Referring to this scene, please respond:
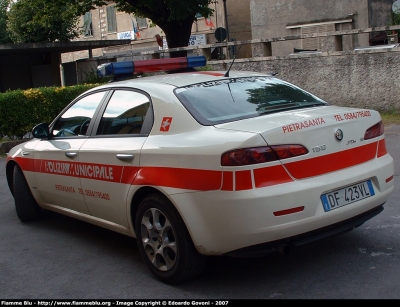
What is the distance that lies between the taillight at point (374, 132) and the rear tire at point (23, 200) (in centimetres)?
376

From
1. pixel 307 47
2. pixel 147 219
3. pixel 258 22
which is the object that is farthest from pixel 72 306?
pixel 258 22

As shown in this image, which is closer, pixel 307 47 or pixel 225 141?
pixel 225 141

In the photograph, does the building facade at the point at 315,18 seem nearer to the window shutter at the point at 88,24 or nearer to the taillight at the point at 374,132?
the window shutter at the point at 88,24

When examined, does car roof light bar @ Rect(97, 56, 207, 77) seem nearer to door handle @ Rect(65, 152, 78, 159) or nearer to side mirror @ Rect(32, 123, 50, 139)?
side mirror @ Rect(32, 123, 50, 139)

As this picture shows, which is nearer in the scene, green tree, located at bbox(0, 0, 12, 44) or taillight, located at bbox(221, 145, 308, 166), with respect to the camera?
taillight, located at bbox(221, 145, 308, 166)

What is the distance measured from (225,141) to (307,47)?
889 inches

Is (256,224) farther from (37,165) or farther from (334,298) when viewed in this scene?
(37,165)

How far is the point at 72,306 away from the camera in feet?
13.9

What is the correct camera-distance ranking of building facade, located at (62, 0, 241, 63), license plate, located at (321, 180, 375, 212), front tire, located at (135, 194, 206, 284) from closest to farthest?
license plate, located at (321, 180, 375, 212), front tire, located at (135, 194, 206, 284), building facade, located at (62, 0, 241, 63)

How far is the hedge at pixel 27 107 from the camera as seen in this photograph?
1315 centimetres

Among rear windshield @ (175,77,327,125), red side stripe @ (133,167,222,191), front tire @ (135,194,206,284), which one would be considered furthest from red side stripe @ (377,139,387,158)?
front tire @ (135,194,206,284)

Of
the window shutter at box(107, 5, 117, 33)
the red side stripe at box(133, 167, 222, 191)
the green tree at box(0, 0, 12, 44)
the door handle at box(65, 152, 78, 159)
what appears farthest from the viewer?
the window shutter at box(107, 5, 117, 33)

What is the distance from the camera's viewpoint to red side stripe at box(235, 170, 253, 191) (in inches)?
154

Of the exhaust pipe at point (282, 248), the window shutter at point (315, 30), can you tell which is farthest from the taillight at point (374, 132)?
the window shutter at point (315, 30)
